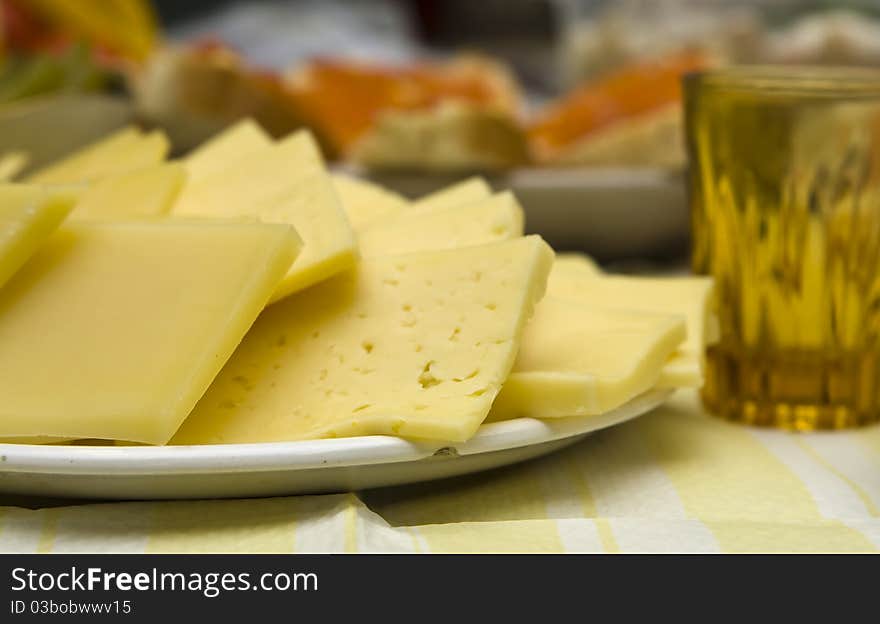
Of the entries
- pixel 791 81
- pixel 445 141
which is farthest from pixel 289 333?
pixel 445 141

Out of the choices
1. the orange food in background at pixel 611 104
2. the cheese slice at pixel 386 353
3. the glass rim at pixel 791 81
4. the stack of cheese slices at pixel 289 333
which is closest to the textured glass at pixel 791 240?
the glass rim at pixel 791 81

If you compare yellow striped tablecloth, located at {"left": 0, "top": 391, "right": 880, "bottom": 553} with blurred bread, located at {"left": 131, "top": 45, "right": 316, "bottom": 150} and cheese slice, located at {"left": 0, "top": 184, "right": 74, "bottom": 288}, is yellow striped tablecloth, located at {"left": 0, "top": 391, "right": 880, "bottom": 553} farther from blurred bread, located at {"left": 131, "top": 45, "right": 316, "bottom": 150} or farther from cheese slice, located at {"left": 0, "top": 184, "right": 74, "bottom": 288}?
blurred bread, located at {"left": 131, "top": 45, "right": 316, "bottom": 150}

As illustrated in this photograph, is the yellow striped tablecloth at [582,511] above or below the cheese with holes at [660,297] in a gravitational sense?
below

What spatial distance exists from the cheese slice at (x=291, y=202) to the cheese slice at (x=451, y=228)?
0.05m

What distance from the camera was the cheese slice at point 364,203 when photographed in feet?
2.91

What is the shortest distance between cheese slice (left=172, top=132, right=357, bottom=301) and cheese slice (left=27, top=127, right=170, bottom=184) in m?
0.07

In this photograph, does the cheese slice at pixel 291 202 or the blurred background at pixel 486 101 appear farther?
the blurred background at pixel 486 101

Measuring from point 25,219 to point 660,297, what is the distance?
451mm

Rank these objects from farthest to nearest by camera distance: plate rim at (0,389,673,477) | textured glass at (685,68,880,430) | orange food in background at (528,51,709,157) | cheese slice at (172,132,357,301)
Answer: orange food in background at (528,51,709,157) < textured glass at (685,68,880,430) < cheese slice at (172,132,357,301) < plate rim at (0,389,673,477)

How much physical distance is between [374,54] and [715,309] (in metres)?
2.65

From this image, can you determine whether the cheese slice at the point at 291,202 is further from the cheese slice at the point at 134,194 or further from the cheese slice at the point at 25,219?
the cheese slice at the point at 25,219

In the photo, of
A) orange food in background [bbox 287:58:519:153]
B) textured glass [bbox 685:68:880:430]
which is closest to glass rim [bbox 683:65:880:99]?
textured glass [bbox 685:68:880:430]

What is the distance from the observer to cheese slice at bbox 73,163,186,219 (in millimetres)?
809
